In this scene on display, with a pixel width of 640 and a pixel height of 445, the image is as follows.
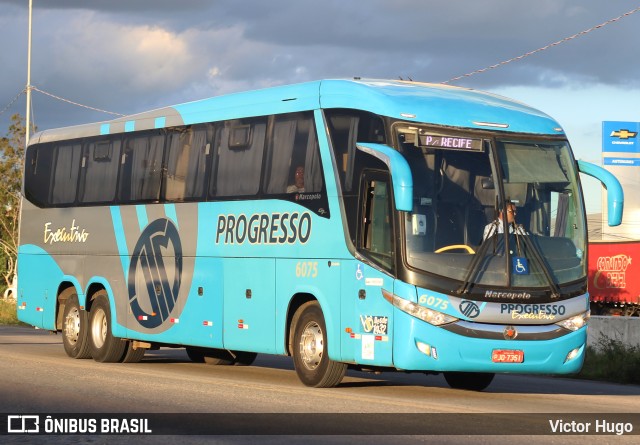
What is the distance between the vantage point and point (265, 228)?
61.6ft

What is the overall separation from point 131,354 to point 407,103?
8.84 meters

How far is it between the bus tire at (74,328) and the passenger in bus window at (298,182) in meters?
6.93

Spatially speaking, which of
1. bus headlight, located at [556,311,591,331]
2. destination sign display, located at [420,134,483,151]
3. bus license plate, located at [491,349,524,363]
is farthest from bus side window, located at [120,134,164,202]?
bus headlight, located at [556,311,591,331]

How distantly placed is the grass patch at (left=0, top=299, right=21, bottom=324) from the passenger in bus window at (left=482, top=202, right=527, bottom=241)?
28512 millimetres

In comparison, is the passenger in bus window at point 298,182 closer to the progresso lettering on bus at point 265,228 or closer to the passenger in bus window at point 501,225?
the progresso lettering on bus at point 265,228

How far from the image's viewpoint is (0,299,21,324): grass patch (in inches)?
1679

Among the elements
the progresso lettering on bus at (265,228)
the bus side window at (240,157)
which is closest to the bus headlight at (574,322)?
the progresso lettering on bus at (265,228)

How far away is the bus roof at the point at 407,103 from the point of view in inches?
655

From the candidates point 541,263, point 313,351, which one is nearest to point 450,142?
point 541,263

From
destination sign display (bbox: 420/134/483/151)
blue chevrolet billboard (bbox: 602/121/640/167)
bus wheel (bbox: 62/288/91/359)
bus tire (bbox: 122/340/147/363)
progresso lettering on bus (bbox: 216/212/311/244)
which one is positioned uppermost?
blue chevrolet billboard (bbox: 602/121/640/167)

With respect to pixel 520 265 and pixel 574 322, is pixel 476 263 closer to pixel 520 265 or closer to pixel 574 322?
pixel 520 265

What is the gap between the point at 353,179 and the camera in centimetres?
1686

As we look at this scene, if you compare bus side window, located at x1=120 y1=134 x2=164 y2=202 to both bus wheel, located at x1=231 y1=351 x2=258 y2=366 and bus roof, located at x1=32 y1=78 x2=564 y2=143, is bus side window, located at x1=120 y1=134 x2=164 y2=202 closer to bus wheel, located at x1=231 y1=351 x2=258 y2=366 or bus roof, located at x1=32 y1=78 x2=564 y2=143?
bus roof, located at x1=32 y1=78 x2=564 y2=143

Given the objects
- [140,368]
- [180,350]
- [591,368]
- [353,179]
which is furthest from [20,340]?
[353,179]
